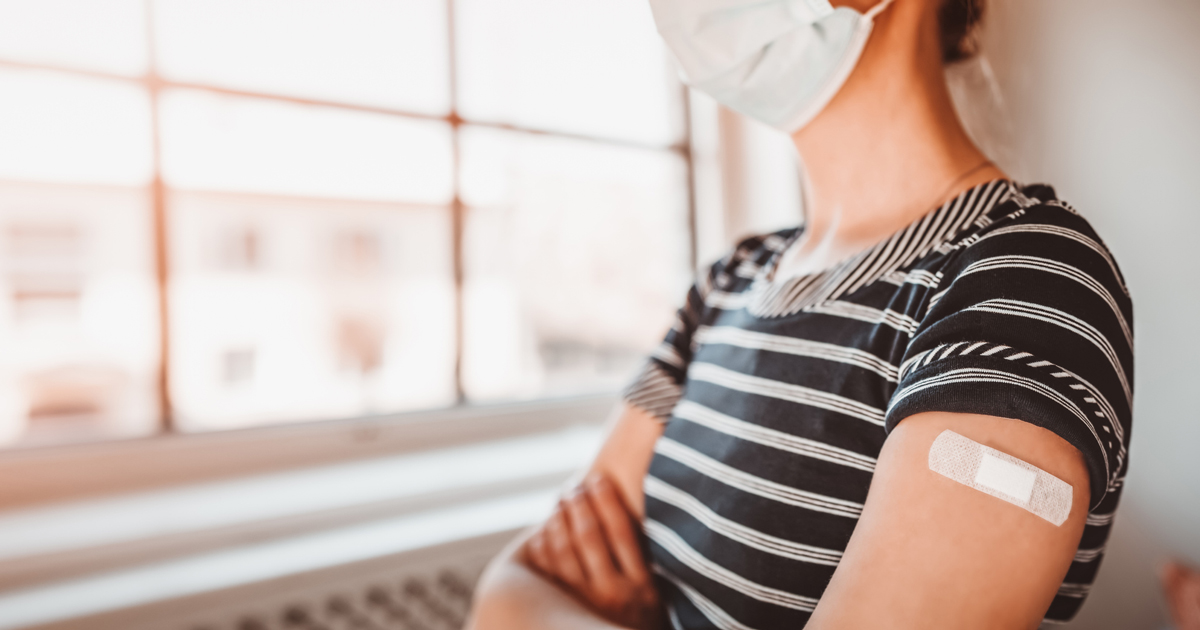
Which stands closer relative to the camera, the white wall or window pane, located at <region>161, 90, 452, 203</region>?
the white wall

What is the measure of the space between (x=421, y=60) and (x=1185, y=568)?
5.19 feet

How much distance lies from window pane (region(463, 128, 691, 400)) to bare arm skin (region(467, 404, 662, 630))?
66 cm

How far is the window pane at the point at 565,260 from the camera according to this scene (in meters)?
1.43

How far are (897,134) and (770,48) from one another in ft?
0.53

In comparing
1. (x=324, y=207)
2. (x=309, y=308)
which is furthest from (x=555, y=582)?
(x=324, y=207)

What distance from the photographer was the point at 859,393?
52cm

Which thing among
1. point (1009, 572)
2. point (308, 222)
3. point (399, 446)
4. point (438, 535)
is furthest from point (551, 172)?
point (1009, 572)

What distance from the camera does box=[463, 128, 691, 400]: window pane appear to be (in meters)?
1.43

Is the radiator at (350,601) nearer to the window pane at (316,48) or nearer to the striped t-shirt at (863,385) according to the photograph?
the striped t-shirt at (863,385)

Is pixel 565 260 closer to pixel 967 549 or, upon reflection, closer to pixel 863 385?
pixel 863 385

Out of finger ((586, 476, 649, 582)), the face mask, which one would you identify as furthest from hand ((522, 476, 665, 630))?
the face mask

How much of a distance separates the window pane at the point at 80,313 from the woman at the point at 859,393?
33.8 inches

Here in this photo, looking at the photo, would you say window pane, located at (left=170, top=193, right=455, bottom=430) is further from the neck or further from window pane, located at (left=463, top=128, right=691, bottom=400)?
the neck

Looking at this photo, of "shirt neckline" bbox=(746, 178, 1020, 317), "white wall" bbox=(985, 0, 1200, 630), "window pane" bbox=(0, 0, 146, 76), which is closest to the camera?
"shirt neckline" bbox=(746, 178, 1020, 317)
